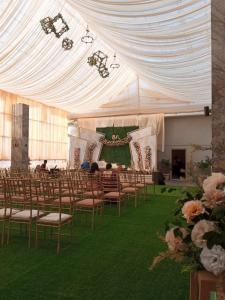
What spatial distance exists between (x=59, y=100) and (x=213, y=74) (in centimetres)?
1218

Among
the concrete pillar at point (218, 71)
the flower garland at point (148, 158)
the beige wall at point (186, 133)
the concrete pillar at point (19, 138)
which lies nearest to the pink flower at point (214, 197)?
the concrete pillar at point (218, 71)

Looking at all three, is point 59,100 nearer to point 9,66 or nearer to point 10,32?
point 9,66

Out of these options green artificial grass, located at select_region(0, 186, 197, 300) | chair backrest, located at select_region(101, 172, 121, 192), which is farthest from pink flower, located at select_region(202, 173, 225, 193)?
chair backrest, located at select_region(101, 172, 121, 192)

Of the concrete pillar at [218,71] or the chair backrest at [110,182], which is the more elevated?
the concrete pillar at [218,71]

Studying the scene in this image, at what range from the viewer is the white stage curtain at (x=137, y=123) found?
17.5 m

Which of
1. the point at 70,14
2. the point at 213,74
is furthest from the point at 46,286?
the point at 70,14

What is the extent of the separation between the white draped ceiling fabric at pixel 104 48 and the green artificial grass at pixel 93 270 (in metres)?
4.02

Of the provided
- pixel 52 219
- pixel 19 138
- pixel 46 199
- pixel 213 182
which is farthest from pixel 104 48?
pixel 213 182

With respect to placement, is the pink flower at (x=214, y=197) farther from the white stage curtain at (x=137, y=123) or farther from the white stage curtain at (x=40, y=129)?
the white stage curtain at (x=137, y=123)

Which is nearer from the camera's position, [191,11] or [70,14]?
[191,11]

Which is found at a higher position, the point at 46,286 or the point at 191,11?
the point at 191,11

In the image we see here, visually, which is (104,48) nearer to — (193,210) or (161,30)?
(161,30)

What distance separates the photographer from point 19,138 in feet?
45.0

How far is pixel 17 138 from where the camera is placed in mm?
13766
